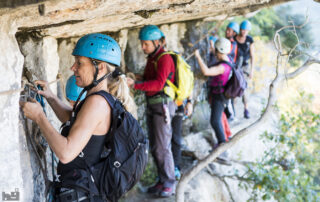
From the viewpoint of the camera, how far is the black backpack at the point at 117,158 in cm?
237

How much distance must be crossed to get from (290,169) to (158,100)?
10.1ft

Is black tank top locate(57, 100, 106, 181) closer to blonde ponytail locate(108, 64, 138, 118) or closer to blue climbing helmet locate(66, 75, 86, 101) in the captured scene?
blonde ponytail locate(108, 64, 138, 118)

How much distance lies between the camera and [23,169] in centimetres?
246

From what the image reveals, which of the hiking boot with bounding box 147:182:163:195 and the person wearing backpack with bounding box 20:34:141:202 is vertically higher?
the person wearing backpack with bounding box 20:34:141:202

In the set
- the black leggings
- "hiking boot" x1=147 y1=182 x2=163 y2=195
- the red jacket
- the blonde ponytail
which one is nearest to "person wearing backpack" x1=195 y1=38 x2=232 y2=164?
the black leggings

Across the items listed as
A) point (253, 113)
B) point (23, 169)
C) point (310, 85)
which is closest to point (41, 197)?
point (23, 169)

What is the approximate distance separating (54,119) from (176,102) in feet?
6.20

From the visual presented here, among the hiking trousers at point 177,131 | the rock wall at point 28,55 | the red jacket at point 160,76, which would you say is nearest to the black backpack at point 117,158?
the rock wall at point 28,55

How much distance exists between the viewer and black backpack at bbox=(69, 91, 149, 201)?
7.78ft

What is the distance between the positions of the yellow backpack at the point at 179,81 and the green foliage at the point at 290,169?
1953 mm

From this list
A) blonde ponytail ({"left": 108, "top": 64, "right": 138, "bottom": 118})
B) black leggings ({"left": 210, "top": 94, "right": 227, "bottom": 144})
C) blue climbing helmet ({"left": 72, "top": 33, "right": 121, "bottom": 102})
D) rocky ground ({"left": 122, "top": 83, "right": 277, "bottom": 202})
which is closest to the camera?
blue climbing helmet ({"left": 72, "top": 33, "right": 121, "bottom": 102})

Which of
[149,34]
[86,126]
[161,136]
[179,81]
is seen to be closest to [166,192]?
[161,136]

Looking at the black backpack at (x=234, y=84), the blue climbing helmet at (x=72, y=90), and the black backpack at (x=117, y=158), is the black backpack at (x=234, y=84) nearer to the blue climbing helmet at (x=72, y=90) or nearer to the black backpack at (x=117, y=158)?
the blue climbing helmet at (x=72, y=90)

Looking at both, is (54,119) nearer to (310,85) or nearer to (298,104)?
(298,104)
